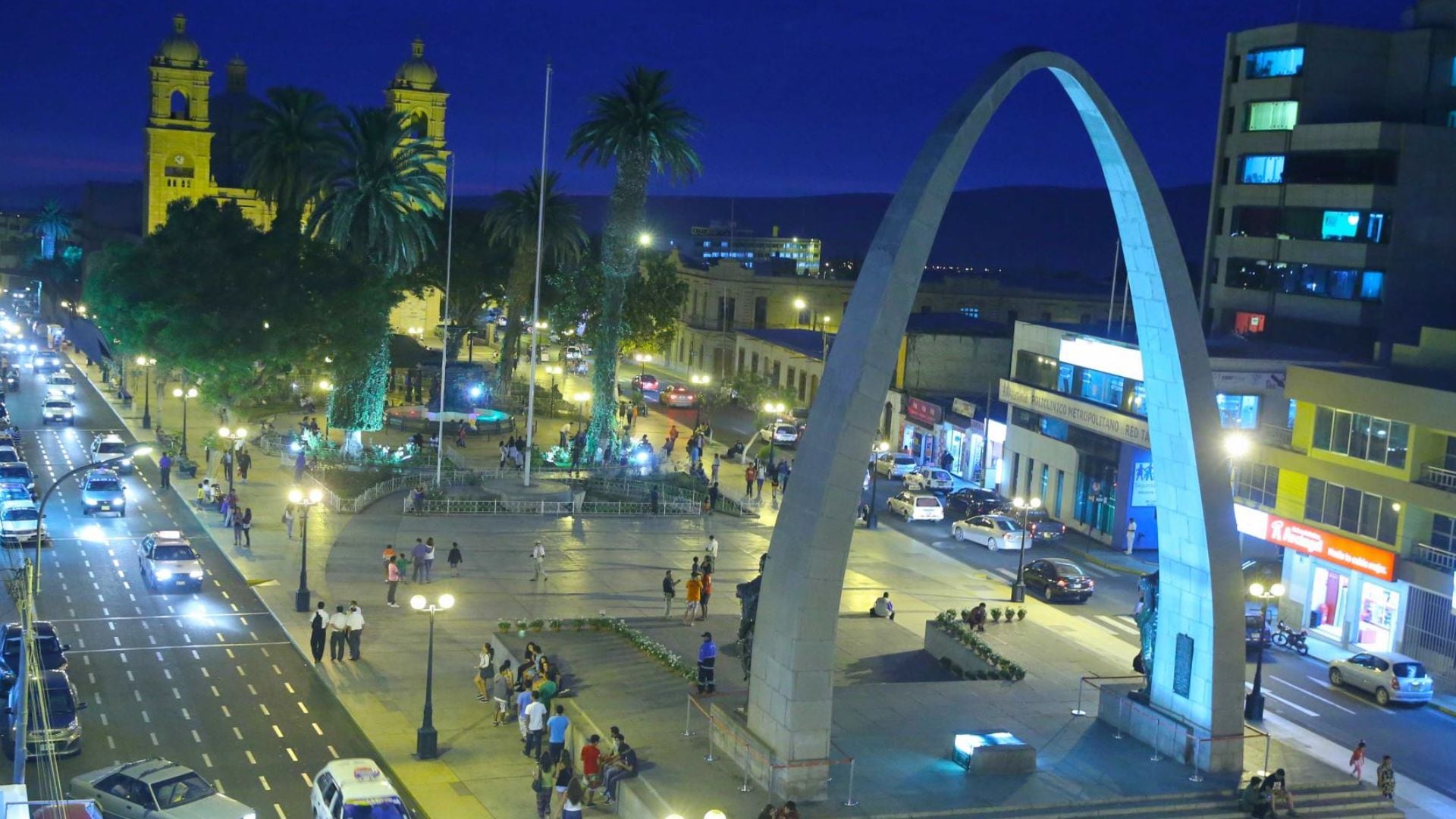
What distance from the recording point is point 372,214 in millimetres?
68625

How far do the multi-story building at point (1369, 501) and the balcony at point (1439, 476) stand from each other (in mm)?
38

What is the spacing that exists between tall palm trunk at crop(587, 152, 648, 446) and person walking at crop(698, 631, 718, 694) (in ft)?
114

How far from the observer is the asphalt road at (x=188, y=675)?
1210 inches

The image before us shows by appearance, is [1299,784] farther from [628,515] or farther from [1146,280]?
[628,515]

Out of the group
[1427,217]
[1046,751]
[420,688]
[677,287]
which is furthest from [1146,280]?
[677,287]

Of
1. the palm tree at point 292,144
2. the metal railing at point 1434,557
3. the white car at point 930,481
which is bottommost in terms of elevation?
the white car at point 930,481

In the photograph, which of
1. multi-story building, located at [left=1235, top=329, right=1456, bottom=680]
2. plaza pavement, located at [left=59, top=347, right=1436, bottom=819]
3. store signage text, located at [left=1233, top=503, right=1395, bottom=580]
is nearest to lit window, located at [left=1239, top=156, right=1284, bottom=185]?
multi-story building, located at [left=1235, top=329, right=1456, bottom=680]

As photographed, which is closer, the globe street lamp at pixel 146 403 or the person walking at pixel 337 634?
the person walking at pixel 337 634

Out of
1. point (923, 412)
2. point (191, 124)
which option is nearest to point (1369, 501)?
point (923, 412)

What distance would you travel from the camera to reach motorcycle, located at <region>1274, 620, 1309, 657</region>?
4562cm

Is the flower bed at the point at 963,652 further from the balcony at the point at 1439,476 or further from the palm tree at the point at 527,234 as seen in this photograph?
the palm tree at the point at 527,234

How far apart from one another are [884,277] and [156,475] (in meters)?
47.5

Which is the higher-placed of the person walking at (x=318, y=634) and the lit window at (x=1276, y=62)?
the lit window at (x=1276, y=62)

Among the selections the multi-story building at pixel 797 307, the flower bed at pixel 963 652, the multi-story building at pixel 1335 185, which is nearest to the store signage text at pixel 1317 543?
the flower bed at pixel 963 652
